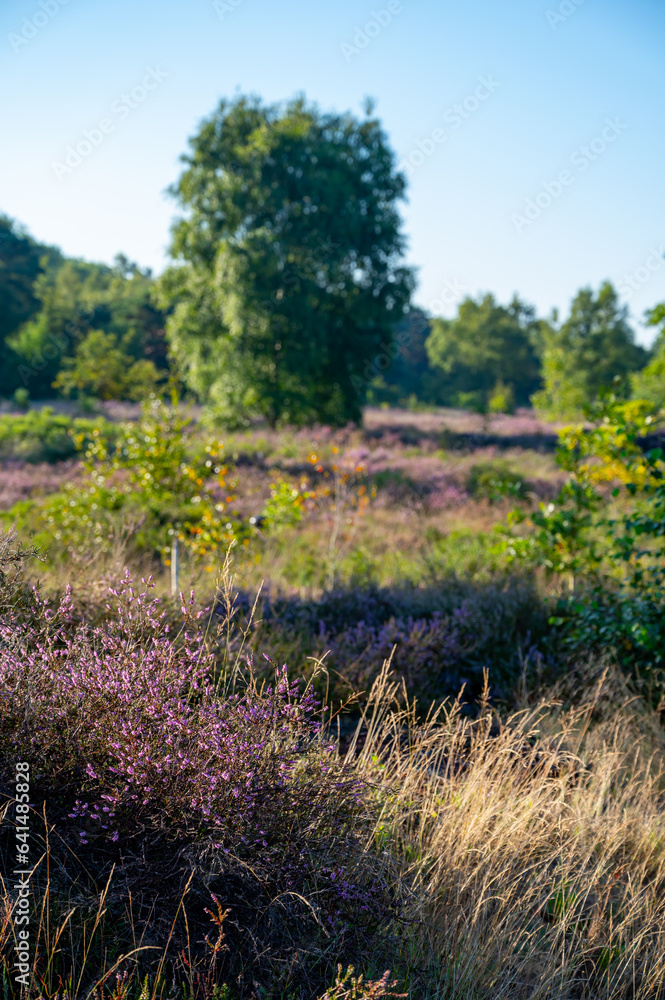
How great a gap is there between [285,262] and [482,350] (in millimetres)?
37680

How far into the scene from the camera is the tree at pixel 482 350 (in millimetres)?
55000

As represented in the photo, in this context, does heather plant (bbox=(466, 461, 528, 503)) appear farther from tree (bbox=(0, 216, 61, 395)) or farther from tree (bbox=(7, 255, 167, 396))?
tree (bbox=(0, 216, 61, 395))

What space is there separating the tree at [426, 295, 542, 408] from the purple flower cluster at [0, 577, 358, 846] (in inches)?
2062

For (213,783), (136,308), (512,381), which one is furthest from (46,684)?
(512,381)

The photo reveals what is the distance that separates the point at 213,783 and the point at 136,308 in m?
46.1

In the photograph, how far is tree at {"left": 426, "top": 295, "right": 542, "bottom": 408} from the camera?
55000 mm

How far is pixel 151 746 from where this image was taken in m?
1.88

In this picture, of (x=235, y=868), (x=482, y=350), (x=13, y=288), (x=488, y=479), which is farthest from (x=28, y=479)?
(x=482, y=350)

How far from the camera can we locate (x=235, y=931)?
185cm

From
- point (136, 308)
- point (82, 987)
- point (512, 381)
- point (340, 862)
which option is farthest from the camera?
point (512, 381)

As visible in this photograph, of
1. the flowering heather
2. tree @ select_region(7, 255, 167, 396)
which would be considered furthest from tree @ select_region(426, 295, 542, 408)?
the flowering heather

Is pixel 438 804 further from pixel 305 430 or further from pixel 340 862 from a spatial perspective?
pixel 305 430

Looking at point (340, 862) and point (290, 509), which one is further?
point (290, 509)

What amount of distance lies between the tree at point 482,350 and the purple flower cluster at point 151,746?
172 feet
